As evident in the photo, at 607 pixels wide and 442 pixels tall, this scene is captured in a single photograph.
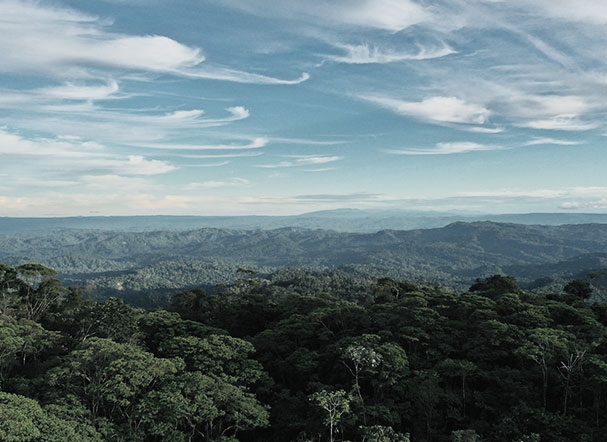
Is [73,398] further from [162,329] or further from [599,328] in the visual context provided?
[599,328]

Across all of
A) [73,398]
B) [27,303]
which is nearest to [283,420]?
[73,398]

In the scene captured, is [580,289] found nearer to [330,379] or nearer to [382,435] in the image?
[330,379]

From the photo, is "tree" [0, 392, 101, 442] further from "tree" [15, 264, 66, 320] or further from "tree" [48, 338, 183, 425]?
"tree" [15, 264, 66, 320]

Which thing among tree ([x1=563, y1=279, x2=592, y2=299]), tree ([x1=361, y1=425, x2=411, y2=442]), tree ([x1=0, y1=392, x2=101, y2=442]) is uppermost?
tree ([x1=0, y1=392, x2=101, y2=442])

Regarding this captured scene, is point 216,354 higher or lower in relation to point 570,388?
higher

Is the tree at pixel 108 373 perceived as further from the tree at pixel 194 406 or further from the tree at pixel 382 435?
the tree at pixel 382 435

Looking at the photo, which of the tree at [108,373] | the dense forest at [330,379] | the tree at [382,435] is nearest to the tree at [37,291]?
the dense forest at [330,379]

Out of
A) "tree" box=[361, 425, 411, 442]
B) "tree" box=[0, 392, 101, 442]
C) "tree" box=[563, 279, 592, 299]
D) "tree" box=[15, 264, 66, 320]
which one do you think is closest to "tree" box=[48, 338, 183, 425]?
"tree" box=[0, 392, 101, 442]

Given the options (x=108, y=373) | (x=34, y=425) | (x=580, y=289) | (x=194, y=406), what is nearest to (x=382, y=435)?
(x=194, y=406)
